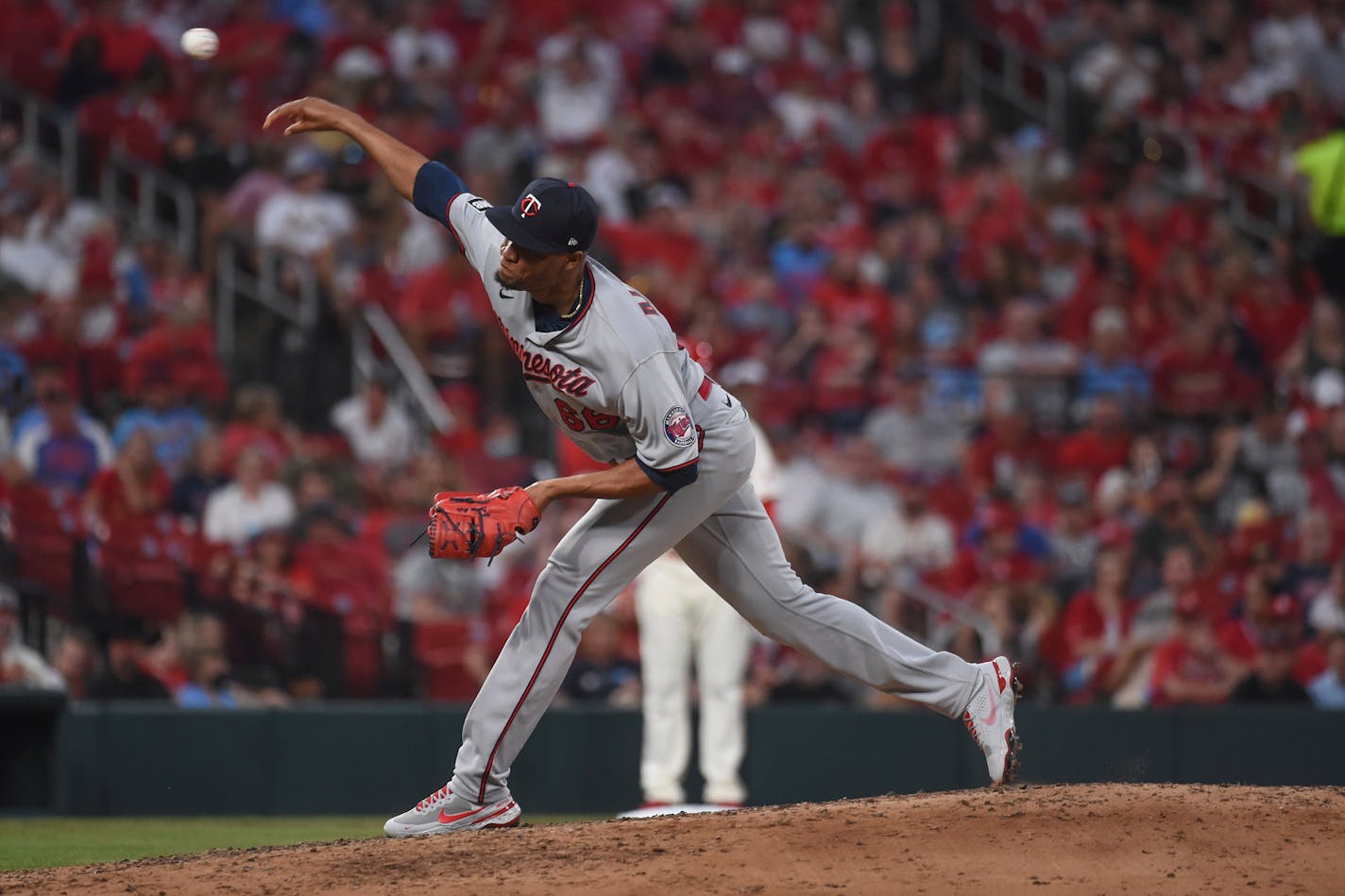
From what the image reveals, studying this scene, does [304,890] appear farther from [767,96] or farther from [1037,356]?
[767,96]

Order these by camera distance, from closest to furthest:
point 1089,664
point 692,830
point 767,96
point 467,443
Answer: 1. point 692,830
2. point 1089,664
3. point 467,443
4. point 767,96

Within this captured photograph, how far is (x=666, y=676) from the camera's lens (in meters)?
8.66

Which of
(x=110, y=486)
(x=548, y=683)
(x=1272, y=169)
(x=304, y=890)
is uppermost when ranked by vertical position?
(x=1272, y=169)

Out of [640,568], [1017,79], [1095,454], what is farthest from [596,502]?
[1017,79]

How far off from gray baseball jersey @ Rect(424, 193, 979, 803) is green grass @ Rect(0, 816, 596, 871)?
1.65 meters

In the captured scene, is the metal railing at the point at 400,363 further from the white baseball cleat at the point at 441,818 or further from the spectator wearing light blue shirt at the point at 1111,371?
the white baseball cleat at the point at 441,818

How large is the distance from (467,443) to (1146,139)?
279 inches

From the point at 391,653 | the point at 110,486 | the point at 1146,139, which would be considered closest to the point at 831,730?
the point at 391,653

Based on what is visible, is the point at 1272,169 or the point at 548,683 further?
the point at 1272,169

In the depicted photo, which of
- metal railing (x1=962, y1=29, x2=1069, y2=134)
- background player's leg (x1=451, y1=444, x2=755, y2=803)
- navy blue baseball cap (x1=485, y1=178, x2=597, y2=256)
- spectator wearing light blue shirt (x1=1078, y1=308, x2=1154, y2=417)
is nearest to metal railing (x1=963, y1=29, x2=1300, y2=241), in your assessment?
metal railing (x1=962, y1=29, x2=1069, y2=134)

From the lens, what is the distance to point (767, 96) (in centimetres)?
1530

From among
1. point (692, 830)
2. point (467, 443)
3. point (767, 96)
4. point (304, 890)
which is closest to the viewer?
point (304, 890)

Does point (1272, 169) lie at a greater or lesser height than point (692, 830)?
greater

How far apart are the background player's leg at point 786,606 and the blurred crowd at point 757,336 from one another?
Result: 3161mm
